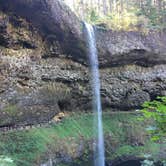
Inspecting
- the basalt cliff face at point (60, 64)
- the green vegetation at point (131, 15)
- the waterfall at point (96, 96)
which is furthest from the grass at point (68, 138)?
the green vegetation at point (131, 15)

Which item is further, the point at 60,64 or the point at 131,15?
the point at 131,15

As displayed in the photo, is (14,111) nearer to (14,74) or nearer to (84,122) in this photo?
(14,74)

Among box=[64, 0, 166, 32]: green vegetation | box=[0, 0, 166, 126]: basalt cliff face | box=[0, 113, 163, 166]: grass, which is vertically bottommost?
box=[0, 113, 163, 166]: grass

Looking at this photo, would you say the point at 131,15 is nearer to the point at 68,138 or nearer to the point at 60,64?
the point at 60,64

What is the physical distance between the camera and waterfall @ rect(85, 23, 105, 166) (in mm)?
12422

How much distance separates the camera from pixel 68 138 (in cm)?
1209

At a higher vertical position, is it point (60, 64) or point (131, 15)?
point (131, 15)

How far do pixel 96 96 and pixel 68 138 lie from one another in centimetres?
264

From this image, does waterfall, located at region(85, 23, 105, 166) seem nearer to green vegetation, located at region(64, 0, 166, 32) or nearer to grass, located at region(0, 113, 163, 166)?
grass, located at region(0, 113, 163, 166)

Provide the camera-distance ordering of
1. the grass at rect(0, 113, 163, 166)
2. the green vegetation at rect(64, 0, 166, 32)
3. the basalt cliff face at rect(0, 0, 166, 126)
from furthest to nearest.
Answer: the green vegetation at rect(64, 0, 166, 32), the basalt cliff face at rect(0, 0, 166, 126), the grass at rect(0, 113, 163, 166)

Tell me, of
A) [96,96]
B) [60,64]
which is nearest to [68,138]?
[96,96]

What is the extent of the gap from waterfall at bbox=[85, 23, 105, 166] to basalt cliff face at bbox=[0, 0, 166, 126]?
23 cm

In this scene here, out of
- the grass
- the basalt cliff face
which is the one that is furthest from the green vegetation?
the grass

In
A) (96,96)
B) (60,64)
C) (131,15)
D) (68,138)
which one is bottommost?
(68,138)
